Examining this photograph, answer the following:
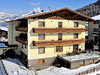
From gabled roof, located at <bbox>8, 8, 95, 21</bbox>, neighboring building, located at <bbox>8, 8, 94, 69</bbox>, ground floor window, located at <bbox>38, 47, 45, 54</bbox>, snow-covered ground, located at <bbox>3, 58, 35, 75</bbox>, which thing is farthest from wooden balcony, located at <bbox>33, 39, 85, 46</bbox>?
snow-covered ground, located at <bbox>3, 58, 35, 75</bbox>

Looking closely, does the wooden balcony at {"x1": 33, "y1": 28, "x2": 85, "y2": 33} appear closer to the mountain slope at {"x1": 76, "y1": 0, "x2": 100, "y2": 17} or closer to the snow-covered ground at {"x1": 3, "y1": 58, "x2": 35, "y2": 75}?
the snow-covered ground at {"x1": 3, "y1": 58, "x2": 35, "y2": 75}

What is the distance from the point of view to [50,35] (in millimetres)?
24344

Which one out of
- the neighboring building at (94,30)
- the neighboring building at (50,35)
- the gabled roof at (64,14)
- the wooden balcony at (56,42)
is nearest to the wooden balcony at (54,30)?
the neighboring building at (50,35)

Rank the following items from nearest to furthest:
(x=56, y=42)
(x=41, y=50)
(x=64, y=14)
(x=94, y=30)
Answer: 1. (x=41, y=50)
2. (x=56, y=42)
3. (x=64, y=14)
4. (x=94, y=30)

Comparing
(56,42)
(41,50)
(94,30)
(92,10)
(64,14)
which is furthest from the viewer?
(92,10)

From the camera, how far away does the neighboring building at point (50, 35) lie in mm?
22906

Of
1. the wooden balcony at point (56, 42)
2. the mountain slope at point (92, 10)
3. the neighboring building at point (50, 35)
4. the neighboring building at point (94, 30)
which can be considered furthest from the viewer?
the mountain slope at point (92, 10)

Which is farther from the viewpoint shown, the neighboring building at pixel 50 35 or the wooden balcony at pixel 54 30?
the neighboring building at pixel 50 35

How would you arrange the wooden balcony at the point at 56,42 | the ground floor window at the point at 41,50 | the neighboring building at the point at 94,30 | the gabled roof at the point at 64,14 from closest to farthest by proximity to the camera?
1. the wooden balcony at the point at 56,42
2. the gabled roof at the point at 64,14
3. the ground floor window at the point at 41,50
4. the neighboring building at the point at 94,30

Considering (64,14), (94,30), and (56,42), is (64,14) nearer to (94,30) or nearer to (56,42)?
(56,42)

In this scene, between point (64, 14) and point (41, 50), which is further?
→ point (64, 14)

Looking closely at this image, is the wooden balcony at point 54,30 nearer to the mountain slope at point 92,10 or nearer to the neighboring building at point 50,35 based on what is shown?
the neighboring building at point 50,35

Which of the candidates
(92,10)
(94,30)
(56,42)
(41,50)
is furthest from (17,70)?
(92,10)

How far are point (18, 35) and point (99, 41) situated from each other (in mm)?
20419
